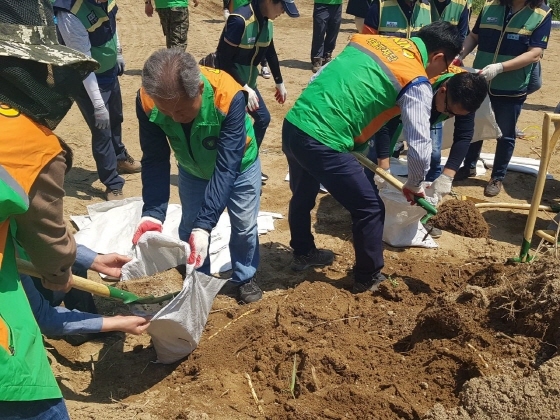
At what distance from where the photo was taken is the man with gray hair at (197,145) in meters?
3.11

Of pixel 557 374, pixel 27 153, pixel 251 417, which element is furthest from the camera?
pixel 251 417

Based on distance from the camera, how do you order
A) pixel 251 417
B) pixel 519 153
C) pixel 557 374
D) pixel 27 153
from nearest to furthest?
1. pixel 27 153
2. pixel 557 374
3. pixel 251 417
4. pixel 519 153

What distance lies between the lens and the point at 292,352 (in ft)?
11.3

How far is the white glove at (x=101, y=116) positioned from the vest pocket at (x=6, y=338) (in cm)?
374

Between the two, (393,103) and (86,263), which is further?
(393,103)

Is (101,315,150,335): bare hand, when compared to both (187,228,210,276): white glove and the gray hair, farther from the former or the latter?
the gray hair

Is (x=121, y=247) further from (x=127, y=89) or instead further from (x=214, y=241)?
(x=127, y=89)

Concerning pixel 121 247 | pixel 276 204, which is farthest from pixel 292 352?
pixel 276 204

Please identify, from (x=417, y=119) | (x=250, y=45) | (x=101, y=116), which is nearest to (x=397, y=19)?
(x=250, y=45)

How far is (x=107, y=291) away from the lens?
2.85 metres

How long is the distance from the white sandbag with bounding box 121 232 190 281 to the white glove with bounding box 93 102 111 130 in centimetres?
211

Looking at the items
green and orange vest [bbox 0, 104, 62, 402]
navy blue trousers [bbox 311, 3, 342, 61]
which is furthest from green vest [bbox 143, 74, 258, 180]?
navy blue trousers [bbox 311, 3, 342, 61]

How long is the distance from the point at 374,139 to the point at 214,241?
1479 mm

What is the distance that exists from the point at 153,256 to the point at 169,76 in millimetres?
1016
